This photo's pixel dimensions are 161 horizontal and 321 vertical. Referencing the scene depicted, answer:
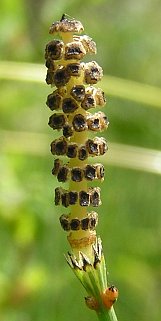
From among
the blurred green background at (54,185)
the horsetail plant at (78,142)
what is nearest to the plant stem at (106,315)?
the horsetail plant at (78,142)

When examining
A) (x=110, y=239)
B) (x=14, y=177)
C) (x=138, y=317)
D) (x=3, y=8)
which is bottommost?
(x=138, y=317)

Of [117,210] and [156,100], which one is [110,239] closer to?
[117,210]

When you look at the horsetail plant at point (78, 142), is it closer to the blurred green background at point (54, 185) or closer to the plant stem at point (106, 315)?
the plant stem at point (106, 315)

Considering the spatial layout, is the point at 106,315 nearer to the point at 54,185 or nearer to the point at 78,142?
the point at 78,142

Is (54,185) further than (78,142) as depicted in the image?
Yes

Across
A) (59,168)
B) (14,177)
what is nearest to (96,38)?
(14,177)

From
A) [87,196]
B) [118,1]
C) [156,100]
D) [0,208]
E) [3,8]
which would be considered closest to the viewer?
[87,196]

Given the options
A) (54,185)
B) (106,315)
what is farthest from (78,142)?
(54,185)
